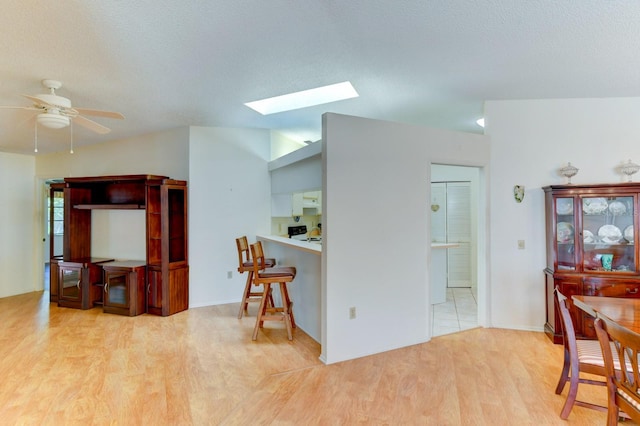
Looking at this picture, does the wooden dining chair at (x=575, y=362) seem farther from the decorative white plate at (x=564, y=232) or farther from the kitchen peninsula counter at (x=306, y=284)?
the kitchen peninsula counter at (x=306, y=284)

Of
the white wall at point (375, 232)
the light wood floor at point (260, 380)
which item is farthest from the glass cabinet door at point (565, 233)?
the white wall at point (375, 232)

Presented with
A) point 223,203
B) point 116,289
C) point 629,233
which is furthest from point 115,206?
point 629,233

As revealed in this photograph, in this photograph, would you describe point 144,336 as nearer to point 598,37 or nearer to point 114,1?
point 114,1

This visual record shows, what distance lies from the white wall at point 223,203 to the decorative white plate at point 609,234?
170 inches

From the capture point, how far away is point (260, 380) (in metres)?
2.73

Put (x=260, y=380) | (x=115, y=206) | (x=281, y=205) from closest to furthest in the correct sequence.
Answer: (x=260, y=380) < (x=115, y=206) < (x=281, y=205)

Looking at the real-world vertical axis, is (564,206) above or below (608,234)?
above

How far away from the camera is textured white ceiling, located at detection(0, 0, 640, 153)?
2105 mm

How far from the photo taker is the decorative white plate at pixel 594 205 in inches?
137

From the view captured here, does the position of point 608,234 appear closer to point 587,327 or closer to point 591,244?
point 591,244

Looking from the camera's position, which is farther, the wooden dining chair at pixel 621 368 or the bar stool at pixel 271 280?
the bar stool at pixel 271 280

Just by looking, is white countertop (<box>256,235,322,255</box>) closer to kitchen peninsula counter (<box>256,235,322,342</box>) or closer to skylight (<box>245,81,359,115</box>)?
kitchen peninsula counter (<box>256,235,322,342</box>)

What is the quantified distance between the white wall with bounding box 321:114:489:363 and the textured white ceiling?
2.01 ft

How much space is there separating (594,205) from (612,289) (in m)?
0.87
